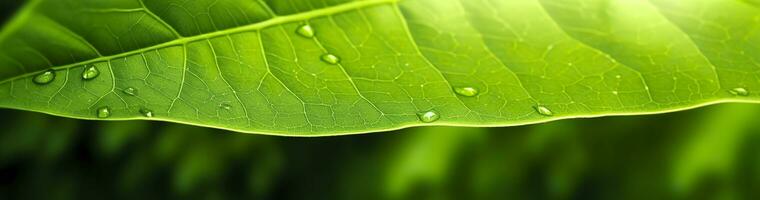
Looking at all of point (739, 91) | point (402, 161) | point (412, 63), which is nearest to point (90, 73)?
point (412, 63)

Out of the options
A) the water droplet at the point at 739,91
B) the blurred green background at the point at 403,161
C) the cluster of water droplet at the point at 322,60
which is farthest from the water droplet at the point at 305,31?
the blurred green background at the point at 403,161

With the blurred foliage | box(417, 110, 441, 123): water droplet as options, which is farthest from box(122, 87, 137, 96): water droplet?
the blurred foliage

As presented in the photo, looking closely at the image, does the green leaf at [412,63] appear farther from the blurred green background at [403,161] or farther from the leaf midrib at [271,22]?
the blurred green background at [403,161]

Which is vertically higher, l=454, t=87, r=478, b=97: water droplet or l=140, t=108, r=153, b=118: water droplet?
l=454, t=87, r=478, b=97: water droplet

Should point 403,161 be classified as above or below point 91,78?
above

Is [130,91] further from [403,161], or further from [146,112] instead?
[403,161]

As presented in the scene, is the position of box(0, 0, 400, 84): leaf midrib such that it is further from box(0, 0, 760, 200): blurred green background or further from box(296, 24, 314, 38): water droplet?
box(0, 0, 760, 200): blurred green background
